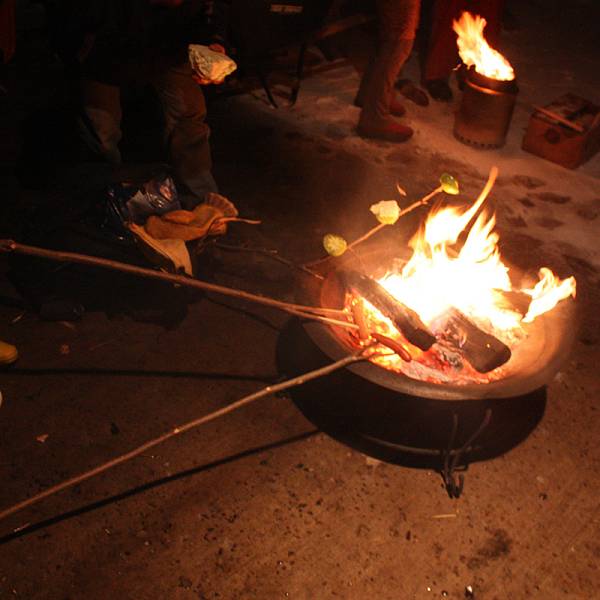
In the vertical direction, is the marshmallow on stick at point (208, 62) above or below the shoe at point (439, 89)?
above

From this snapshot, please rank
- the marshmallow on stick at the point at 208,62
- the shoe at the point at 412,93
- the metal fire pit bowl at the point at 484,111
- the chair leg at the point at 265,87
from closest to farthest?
the marshmallow on stick at the point at 208,62
the metal fire pit bowl at the point at 484,111
the chair leg at the point at 265,87
the shoe at the point at 412,93

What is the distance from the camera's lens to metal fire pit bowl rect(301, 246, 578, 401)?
338 cm

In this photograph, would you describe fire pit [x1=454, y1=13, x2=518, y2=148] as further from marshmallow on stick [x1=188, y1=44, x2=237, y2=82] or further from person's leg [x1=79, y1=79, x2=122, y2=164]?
person's leg [x1=79, y1=79, x2=122, y2=164]

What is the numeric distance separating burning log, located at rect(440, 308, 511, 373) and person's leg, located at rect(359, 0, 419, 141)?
394 centimetres

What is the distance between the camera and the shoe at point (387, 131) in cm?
734

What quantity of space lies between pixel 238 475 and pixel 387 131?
4777mm

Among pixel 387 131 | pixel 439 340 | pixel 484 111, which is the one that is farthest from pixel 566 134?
pixel 439 340

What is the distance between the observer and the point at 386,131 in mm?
7344

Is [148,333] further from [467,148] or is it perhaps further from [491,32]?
[491,32]

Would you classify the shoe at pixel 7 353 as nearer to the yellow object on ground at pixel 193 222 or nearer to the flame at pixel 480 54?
the yellow object on ground at pixel 193 222

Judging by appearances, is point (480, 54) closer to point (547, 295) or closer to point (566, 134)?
point (566, 134)

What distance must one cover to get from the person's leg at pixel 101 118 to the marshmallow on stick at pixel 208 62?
698 millimetres

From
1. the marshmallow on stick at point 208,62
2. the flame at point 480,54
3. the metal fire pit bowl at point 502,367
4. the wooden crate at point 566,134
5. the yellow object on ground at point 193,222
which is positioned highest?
the marshmallow on stick at point 208,62

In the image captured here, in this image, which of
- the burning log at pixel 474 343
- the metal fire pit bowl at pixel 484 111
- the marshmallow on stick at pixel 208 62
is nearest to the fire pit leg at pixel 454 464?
the burning log at pixel 474 343
